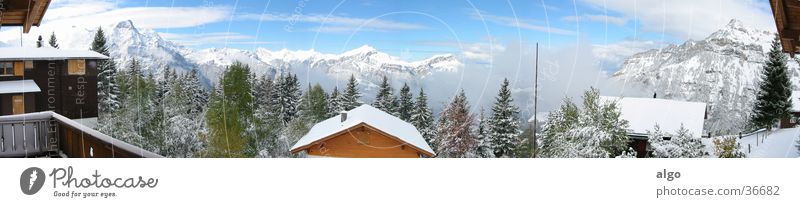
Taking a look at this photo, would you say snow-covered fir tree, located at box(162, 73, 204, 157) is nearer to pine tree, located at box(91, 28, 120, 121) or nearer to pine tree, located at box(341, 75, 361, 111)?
pine tree, located at box(91, 28, 120, 121)

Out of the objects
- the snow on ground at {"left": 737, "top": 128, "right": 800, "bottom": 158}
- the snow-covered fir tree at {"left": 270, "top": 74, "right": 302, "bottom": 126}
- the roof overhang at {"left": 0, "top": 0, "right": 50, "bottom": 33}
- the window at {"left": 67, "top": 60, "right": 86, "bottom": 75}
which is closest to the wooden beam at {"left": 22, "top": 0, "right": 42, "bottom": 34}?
the roof overhang at {"left": 0, "top": 0, "right": 50, "bottom": 33}

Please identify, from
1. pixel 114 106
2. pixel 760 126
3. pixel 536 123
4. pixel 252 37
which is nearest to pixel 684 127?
pixel 760 126

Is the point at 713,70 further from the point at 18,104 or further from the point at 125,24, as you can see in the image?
the point at 18,104

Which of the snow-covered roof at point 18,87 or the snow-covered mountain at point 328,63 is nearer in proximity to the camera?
the snow-covered roof at point 18,87

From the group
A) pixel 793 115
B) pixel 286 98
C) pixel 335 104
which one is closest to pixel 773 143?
pixel 793 115

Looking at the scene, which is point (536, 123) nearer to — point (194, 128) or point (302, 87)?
point (302, 87)

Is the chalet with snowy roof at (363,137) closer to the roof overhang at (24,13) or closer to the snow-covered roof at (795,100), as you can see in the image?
the roof overhang at (24,13)

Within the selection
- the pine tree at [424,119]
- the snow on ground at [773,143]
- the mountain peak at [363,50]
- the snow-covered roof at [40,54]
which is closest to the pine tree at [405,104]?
the pine tree at [424,119]
